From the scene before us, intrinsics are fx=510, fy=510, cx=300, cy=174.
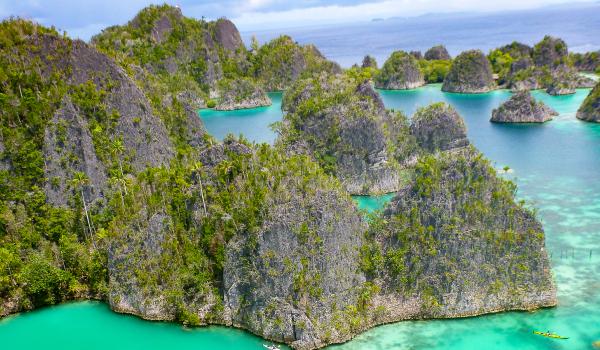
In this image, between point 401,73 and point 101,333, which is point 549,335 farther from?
point 401,73

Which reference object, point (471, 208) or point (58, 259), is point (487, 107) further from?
point (58, 259)

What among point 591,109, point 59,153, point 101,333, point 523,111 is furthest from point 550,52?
point 101,333

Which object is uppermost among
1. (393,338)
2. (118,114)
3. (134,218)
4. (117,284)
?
(118,114)

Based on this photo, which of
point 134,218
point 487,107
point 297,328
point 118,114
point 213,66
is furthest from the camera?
point 213,66

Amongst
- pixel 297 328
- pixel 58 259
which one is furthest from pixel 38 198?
pixel 297 328

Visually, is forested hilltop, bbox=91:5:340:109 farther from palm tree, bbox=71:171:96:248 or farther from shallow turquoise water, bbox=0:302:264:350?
shallow turquoise water, bbox=0:302:264:350

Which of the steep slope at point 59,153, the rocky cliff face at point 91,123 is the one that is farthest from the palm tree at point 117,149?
the rocky cliff face at point 91,123

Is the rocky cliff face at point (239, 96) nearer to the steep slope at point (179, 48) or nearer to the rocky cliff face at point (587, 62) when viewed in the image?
the steep slope at point (179, 48)
